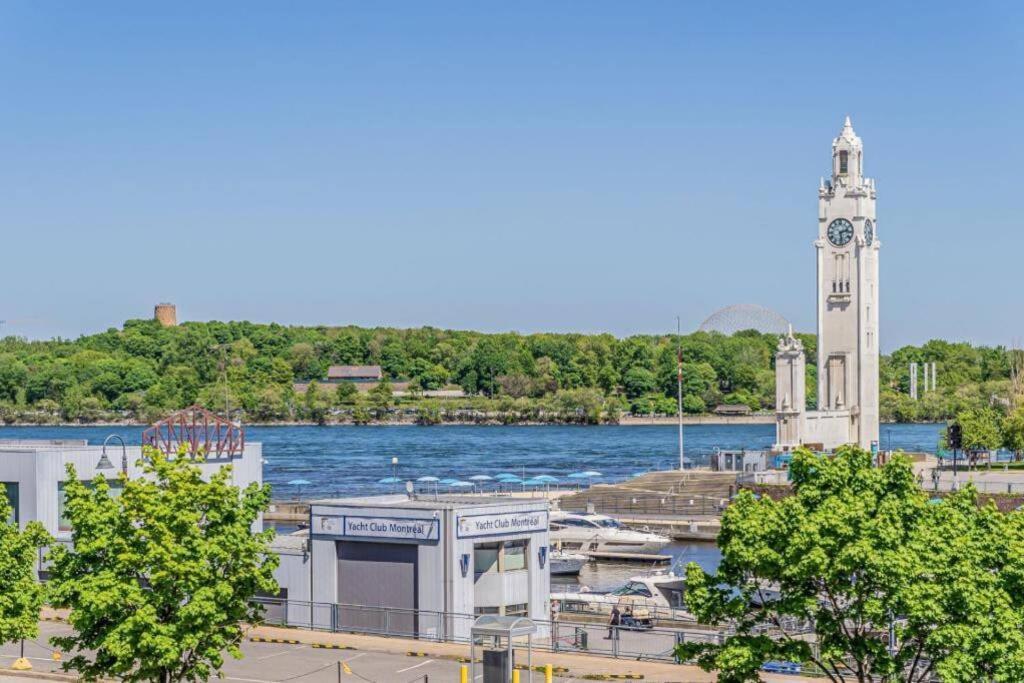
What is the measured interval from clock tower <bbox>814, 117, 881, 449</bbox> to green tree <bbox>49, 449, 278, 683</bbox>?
94.2 metres

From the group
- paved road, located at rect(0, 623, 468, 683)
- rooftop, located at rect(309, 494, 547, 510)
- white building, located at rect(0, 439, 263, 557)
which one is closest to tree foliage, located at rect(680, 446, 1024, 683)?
paved road, located at rect(0, 623, 468, 683)

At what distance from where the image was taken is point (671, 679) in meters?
36.8

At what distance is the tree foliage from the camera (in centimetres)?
2767

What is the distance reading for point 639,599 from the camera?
200 ft

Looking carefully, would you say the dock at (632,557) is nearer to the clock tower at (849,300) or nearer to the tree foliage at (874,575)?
the clock tower at (849,300)

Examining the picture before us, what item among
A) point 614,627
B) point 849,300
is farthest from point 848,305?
point 614,627

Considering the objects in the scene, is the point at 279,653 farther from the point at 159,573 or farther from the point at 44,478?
the point at 44,478

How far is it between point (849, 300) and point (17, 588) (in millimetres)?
95371

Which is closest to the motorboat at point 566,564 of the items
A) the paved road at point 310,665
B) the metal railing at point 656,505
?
the metal railing at point 656,505

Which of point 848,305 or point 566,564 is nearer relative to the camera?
point 566,564

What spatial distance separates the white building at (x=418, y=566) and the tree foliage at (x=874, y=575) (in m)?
12.3

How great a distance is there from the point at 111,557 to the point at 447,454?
158 m

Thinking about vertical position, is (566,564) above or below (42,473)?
below

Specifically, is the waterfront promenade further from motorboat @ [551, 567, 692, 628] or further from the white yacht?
the white yacht
